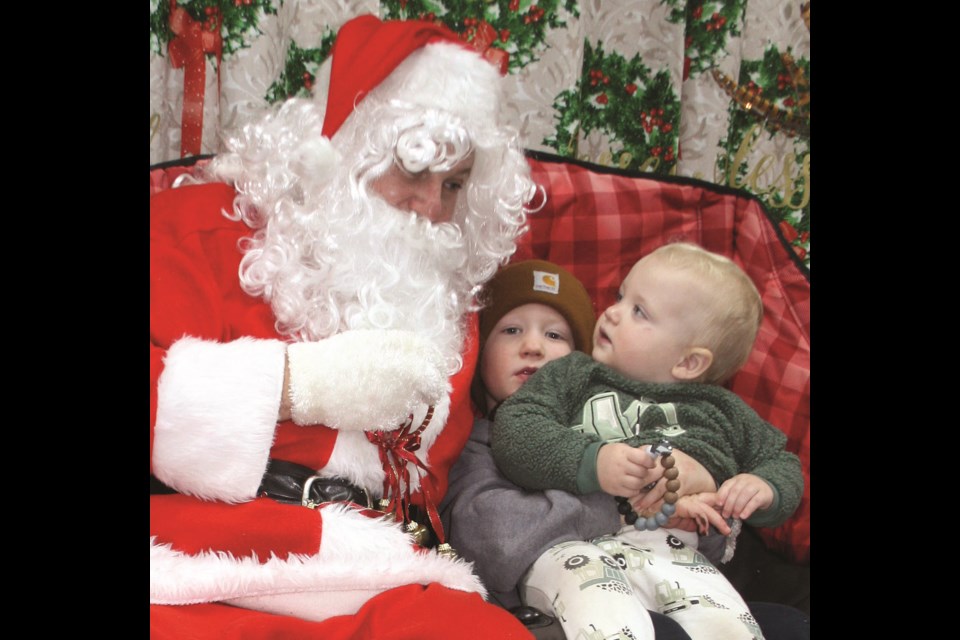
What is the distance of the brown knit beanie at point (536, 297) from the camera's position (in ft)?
6.31

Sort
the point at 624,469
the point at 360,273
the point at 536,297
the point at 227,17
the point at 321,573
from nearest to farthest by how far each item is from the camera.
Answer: the point at 321,573 → the point at 624,469 → the point at 360,273 → the point at 536,297 → the point at 227,17

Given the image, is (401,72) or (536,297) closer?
(401,72)

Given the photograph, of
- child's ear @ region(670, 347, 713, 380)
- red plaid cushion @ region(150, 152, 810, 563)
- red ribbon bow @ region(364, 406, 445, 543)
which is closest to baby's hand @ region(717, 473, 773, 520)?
child's ear @ region(670, 347, 713, 380)

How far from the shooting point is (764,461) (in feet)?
5.62

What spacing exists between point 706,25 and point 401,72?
51.7 inches

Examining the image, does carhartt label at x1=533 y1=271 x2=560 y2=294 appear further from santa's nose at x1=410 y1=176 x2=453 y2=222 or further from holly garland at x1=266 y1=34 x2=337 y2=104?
holly garland at x1=266 y1=34 x2=337 y2=104

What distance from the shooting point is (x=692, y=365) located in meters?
1.83

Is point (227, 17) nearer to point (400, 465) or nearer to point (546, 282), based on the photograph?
point (546, 282)

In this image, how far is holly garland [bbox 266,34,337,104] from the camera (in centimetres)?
239

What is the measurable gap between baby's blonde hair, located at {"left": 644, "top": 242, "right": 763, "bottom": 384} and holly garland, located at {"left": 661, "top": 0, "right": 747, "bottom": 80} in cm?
108

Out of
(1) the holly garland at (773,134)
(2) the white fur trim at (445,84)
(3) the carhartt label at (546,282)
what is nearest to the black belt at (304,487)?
(3) the carhartt label at (546,282)

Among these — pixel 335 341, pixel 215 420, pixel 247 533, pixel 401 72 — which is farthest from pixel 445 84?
pixel 247 533
